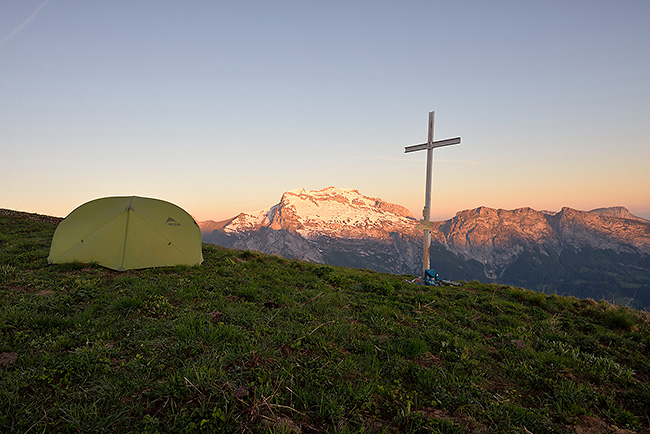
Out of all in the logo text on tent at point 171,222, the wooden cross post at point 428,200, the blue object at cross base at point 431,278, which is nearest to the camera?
the logo text on tent at point 171,222

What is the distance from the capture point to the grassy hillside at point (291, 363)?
4.12 metres

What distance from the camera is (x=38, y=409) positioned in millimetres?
3951

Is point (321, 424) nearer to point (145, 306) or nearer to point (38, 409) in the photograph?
point (38, 409)

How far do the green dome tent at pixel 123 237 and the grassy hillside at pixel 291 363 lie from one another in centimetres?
171

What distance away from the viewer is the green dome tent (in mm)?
12227

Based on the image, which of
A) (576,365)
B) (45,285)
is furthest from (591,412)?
(45,285)

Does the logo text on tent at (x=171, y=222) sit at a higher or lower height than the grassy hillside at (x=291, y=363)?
higher

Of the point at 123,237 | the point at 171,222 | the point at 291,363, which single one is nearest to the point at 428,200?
the point at 171,222

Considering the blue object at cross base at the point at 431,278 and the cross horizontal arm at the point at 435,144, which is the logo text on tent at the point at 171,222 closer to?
the blue object at cross base at the point at 431,278

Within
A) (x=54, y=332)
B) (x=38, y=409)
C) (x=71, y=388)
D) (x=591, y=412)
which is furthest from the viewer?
(x=54, y=332)

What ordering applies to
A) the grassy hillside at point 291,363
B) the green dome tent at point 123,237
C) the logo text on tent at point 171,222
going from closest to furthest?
1. the grassy hillside at point 291,363
2. the green dome tent at point 123,237
3. the logo text on tent at point 171,222

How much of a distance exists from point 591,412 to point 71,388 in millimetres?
8613

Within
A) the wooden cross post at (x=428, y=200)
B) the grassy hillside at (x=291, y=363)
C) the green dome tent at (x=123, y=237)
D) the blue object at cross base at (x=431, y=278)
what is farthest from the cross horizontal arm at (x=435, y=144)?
the green dome tent at (x=123, y=237)

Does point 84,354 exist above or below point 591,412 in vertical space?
above
